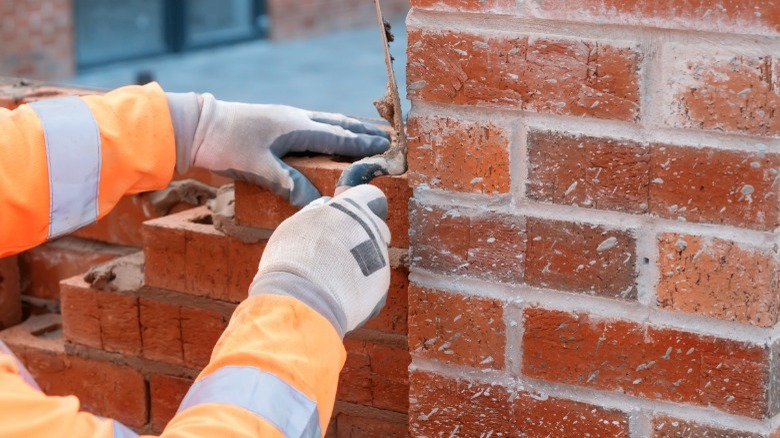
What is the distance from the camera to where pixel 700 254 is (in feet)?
4.09

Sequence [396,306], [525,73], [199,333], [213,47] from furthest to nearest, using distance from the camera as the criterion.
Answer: [213,47], [199,333], [396,306], [525,73]

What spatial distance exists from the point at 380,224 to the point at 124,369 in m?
0.85

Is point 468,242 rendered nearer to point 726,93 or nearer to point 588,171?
point 588,171

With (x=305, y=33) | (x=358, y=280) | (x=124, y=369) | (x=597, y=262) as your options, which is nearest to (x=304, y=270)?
(x=358, y=280)

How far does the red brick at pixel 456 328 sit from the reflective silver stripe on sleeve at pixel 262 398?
23cm

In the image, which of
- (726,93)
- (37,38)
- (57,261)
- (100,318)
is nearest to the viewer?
(726,93)

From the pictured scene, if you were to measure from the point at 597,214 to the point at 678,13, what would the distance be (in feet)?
0.83

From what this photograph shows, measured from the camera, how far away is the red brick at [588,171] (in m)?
1.26

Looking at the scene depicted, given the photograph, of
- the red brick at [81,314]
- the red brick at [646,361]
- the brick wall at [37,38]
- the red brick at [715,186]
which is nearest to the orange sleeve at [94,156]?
the red brick at [81,314]

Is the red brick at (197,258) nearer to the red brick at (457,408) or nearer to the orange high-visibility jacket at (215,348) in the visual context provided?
the orange high-visibility jacket at (215,348)

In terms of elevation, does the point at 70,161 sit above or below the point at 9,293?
above

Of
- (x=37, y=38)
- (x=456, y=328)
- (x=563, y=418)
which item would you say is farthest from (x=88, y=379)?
Answer: (x=37, y=38)

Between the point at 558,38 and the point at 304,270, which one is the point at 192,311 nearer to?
the point at 304,270

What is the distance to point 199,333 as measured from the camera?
1.97 metres
